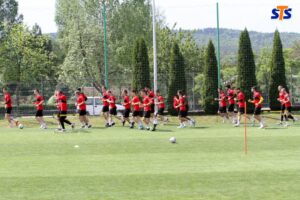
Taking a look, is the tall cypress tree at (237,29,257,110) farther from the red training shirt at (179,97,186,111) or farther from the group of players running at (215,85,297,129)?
the red training shirt at (179,97,186,111)

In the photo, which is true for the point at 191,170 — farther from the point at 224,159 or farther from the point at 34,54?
the point at 34,54

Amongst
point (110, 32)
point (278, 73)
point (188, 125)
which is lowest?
point (188, 125)

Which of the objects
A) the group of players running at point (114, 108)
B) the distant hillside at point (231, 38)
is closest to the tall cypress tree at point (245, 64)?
the distant hillside at point (231, 38)

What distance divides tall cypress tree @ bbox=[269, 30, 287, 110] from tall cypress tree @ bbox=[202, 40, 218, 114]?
155 inches

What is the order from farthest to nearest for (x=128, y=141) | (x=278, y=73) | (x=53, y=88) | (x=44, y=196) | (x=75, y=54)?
(x=75, y=54)
(x=53, y=88)
(x=278, y=73)
(x=128, y=141)
(x=44, y=196)

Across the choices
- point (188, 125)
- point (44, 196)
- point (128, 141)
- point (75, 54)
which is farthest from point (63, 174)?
point (75, 54)

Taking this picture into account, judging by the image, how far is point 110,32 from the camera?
6288 cm

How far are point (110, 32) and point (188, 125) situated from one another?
31568mm

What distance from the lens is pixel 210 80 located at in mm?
40750

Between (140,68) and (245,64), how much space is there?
23.8 ft

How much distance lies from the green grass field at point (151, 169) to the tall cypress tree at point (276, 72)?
17790mm

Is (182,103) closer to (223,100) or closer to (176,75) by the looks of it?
(223,100)

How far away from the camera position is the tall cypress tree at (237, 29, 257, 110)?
1593 inches

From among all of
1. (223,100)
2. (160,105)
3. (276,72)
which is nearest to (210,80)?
(276,72)
